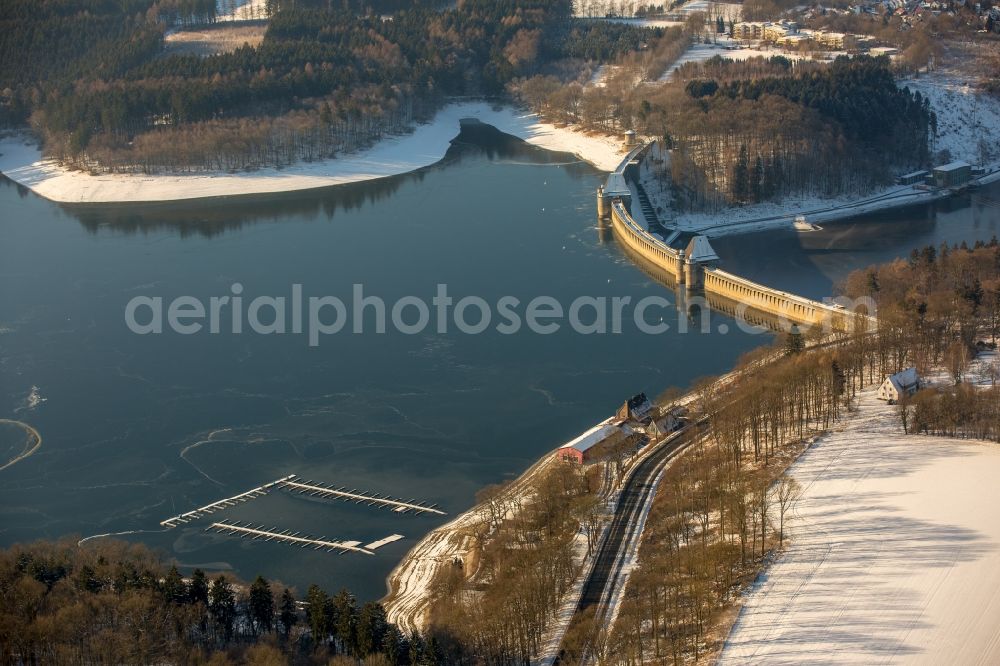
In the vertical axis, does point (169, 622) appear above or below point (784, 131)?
below

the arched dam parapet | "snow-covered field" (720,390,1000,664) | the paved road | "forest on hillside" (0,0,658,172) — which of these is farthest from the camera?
"forest on hillside" (0,0,658,172)

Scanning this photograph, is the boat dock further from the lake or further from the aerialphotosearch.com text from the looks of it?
the aerialphotosearch.com text

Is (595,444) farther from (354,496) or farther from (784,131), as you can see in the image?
(784,131)

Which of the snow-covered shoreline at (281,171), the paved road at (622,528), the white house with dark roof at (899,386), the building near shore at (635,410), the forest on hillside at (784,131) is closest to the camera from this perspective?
the paved road at (622,528)

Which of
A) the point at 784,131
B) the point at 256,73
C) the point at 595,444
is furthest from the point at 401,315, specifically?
the point at 256,73

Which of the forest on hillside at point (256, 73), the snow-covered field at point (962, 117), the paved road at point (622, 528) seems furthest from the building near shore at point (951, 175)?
the paved road at point (622, 528)

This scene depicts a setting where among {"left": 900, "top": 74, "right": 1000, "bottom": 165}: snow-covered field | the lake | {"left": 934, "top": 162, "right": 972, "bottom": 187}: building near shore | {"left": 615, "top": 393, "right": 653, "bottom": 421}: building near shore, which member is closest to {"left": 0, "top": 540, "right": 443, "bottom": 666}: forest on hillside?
the lake

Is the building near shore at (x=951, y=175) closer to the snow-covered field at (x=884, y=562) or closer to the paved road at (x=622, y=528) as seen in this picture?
the snow-covered field at (x=884, y=562)
